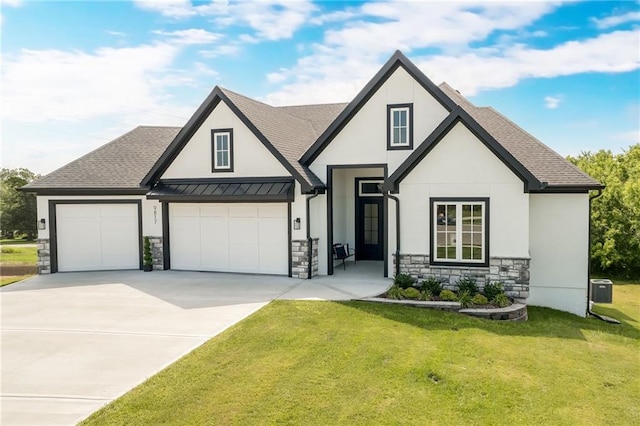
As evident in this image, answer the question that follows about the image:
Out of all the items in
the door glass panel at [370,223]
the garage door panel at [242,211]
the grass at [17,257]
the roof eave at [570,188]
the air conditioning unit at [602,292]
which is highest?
the roof eave at [570,188]

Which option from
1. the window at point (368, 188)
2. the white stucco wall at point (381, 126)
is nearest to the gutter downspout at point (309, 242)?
the white stucco wall at point (381, 126)

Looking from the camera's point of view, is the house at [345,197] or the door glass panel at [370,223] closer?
the house at [345,197]

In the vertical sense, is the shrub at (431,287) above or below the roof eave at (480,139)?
below

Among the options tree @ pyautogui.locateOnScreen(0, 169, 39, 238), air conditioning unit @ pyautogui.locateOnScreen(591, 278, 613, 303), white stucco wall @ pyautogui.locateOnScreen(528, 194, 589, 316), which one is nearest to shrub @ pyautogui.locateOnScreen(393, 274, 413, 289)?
white stucco wall @ pyautogui.locateOnScreen(528, 194, 589, 316)

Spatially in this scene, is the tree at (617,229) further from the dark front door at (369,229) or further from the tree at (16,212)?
the tree at (16,212)

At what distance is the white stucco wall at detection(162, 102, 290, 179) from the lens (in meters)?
15.2

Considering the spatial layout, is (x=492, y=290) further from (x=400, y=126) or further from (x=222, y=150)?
(x=222, y=150)

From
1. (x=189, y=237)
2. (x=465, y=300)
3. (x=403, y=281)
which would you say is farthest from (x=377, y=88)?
(x=189, y=237)

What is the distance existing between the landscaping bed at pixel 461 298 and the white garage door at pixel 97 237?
9821mm

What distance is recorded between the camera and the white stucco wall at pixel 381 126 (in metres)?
14.2

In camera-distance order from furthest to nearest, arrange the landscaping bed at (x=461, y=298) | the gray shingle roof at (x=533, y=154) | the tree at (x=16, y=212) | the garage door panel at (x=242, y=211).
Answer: the tree at (x=16, y=212)
the garage door panel at (x=242, y=211)
the gray shingle roof at (x=533, y=154)
the landscaping bed at (x=461, y=298)

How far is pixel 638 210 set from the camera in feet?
70.1

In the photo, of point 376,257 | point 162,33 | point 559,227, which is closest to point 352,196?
point 376,257

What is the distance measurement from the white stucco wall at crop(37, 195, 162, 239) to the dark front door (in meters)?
7.57
